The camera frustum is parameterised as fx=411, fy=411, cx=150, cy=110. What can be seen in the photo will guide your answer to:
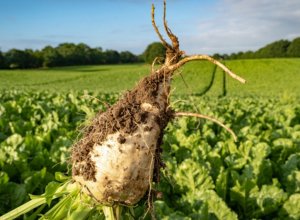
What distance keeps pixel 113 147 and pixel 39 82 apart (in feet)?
151

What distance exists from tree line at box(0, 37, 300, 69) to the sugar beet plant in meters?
71.7

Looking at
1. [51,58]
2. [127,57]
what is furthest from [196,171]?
[127,57]

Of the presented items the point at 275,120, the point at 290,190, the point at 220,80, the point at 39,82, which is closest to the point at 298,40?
the point at 220,80

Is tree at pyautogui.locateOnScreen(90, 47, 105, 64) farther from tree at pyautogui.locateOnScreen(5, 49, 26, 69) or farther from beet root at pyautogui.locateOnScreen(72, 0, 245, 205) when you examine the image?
beet root at pyautogui.locateOnScreen(72, 0, 245, 205)

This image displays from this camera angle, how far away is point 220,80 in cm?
4659

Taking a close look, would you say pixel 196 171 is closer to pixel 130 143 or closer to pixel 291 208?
pixel 291 208

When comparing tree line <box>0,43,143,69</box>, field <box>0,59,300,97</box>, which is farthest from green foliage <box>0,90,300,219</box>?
tree line <box>0,43,143,69</box>

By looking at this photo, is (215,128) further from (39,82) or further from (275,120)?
(39,82)

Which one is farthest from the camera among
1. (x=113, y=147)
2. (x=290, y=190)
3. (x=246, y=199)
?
(x=290, y=190)

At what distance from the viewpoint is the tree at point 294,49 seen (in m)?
82.6

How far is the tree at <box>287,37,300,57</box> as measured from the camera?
8262cm

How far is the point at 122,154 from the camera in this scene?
2088mm

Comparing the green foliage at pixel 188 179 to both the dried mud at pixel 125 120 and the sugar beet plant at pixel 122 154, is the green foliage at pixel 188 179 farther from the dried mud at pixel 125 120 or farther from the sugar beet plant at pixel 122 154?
the dried mud at pixel 125 120

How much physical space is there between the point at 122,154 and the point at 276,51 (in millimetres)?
88120
